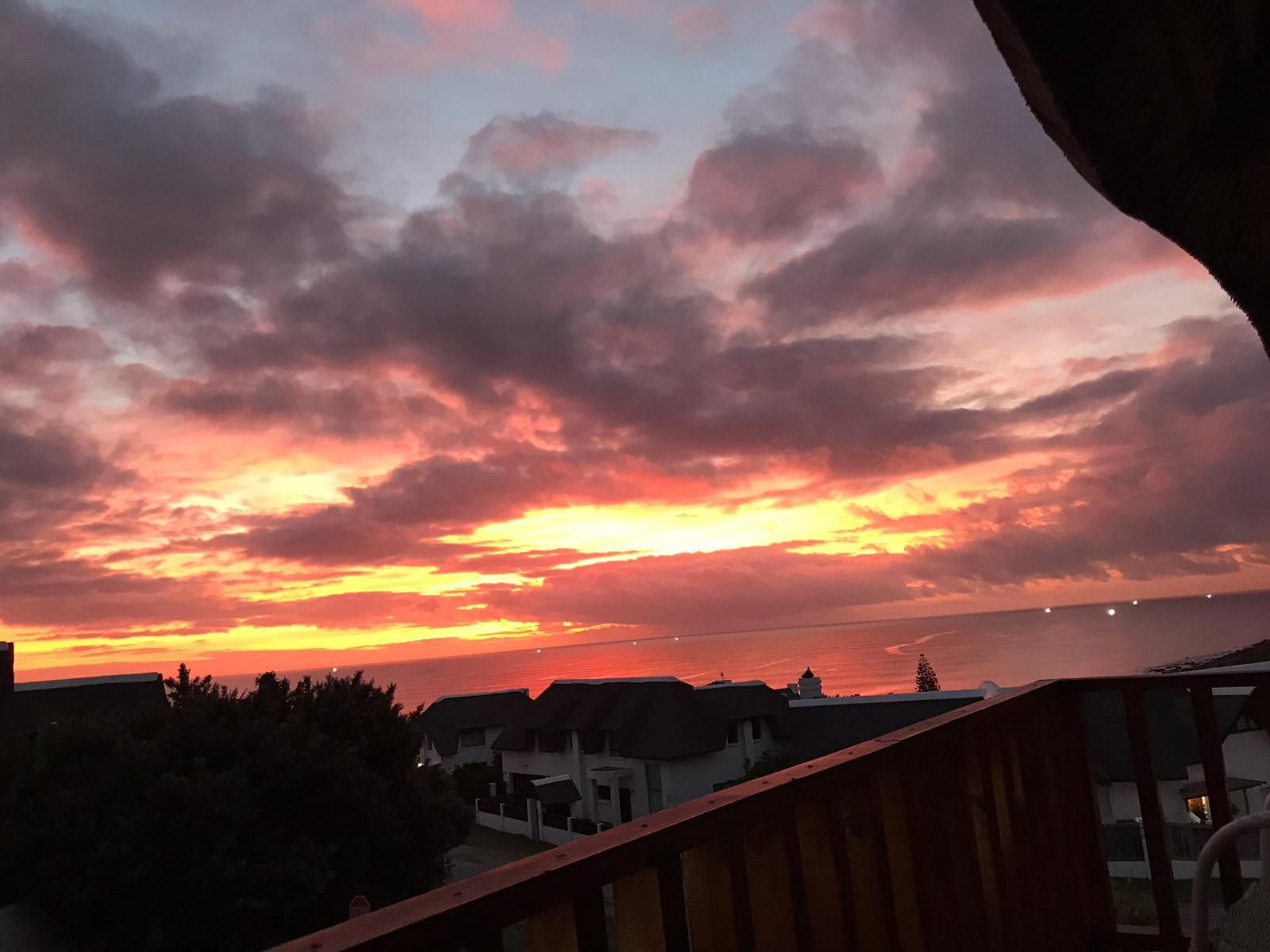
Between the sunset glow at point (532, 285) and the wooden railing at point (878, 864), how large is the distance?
1086 millimetres

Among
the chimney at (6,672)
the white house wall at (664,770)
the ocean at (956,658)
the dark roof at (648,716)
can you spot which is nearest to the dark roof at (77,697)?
the chimney at (6,672)

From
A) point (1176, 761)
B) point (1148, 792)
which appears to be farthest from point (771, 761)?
point (1148, 792)

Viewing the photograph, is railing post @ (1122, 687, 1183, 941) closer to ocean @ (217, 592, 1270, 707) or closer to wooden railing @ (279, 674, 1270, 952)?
wooden railing @ (279, 674, 1270, 952)

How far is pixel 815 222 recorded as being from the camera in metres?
13.4

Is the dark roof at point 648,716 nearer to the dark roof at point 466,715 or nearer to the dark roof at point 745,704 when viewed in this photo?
the dark roof at point 745,704

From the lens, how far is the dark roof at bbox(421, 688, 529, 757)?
35.8m

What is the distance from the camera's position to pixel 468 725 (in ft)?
118

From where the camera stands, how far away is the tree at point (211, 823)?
40.3 feet

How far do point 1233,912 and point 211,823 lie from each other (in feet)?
46.4

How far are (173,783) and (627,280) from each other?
11.8 m

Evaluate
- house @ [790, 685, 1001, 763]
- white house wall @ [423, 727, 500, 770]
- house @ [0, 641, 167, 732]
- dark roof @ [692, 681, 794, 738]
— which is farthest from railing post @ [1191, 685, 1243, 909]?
white house wall @ [423, 727, 500, 770]

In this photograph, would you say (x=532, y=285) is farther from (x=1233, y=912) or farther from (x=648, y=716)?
(x=648, y=716)

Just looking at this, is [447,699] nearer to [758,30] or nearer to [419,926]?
[758,30]

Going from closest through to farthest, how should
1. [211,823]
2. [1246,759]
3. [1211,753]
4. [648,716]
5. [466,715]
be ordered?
[1211,753], [1246,759], [211,823], [648,716], [466,715]
